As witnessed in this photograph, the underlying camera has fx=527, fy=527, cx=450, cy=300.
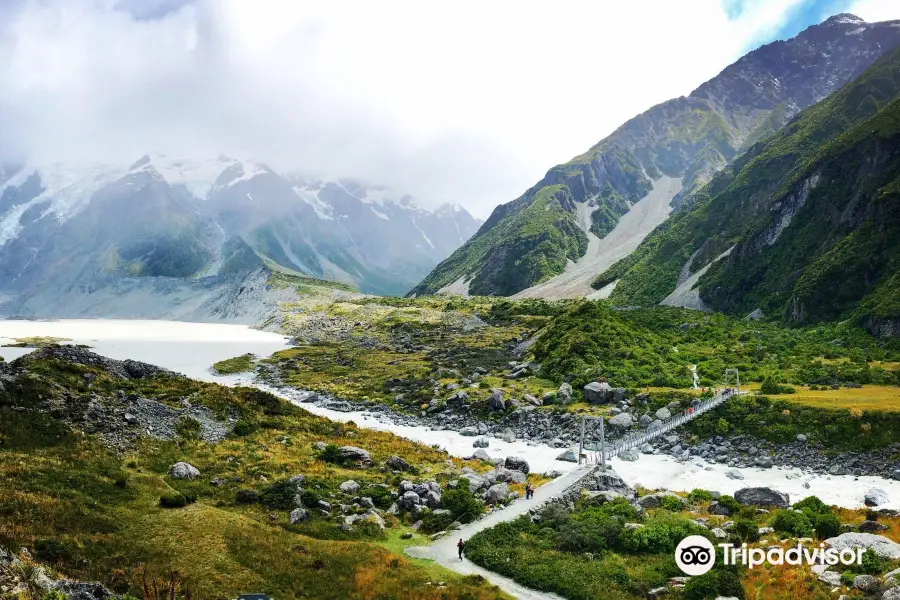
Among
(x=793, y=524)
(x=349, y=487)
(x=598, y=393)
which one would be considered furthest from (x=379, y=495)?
(x=598, y=393)

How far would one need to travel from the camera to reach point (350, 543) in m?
27.7

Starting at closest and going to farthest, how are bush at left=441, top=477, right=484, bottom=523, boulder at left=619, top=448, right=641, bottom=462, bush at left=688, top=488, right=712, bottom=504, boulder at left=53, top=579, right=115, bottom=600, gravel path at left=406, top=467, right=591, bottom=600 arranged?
boulder at left=53, top=579, right=115, bottom=600
gravel path at left=406, top=467, right=591, bottom=600
bush at left=441, top=477, right=484, bottom=523
bush at left=688, top=488, right=712, bottom=504
boulder at left=619, top=448, right=641, bottom=462

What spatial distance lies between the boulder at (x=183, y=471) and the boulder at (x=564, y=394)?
41.2 m

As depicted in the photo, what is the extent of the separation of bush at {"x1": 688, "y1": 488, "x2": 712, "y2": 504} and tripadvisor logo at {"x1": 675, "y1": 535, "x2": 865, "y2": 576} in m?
9.71

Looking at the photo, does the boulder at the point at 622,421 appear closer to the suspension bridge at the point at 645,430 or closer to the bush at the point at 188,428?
the suspension bridge at the point at 645,430

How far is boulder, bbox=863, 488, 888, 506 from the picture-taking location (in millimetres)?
34656

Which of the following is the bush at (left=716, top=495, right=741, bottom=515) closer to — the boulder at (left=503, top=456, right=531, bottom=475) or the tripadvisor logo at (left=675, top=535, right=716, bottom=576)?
the tripadvisor logo at (left=675, top=535, right=716, bottom=576)

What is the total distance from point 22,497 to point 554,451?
41178 mm

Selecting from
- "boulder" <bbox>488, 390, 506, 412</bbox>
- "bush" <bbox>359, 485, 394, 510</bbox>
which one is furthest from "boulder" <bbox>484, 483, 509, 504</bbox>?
"boulder" <bbox>488, 390, 506, 412</bbox>

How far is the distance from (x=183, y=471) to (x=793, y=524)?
122 ft

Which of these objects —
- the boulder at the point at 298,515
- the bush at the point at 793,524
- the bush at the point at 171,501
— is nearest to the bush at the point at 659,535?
the bush at the point at 793,524

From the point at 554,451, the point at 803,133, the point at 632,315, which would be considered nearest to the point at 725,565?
the point at 554,451

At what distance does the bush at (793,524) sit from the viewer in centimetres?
2727

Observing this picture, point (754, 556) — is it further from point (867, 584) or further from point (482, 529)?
point (482, 529)
